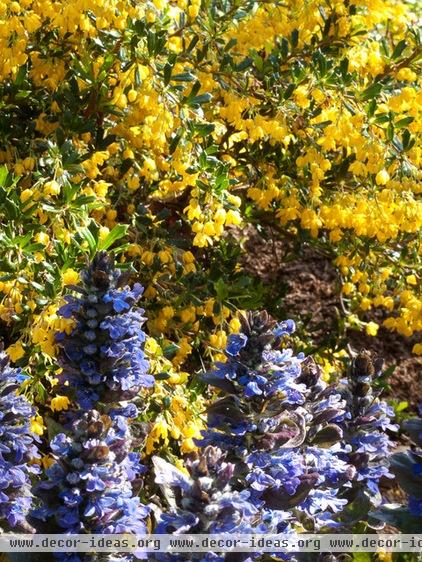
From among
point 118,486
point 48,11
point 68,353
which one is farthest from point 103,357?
point 48,11

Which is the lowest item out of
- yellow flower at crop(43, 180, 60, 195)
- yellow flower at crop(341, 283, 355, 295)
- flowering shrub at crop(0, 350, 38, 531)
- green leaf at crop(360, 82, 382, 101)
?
yellow flower at crop(341, 283, 355, 295)

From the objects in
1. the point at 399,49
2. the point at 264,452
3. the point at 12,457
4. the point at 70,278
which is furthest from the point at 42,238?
the point at 399,49

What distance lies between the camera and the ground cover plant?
2480mm

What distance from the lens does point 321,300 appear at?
595cm

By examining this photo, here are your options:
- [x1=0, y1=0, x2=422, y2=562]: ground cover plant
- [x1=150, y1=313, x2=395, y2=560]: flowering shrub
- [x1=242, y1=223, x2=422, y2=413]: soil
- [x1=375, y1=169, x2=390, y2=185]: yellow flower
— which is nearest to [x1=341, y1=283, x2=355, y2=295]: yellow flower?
[x1=0, y1=0, x2=422, y2=562]: ground cover plant

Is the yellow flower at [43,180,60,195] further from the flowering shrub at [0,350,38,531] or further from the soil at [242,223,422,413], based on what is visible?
the soil at [242,223,422,413]

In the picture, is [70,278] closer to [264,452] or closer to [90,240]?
[90,240]

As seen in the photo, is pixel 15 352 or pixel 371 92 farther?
pixel 371 92

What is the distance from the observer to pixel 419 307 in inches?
167

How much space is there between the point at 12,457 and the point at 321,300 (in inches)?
145

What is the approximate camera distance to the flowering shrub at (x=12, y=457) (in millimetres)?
2410

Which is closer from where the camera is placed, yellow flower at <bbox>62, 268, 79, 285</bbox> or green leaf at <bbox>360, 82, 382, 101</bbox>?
yellow flower at <bbox>62, 268, 79, 285</bbox>

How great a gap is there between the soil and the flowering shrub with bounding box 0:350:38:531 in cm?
292

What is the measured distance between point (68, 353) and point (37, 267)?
0.60m
